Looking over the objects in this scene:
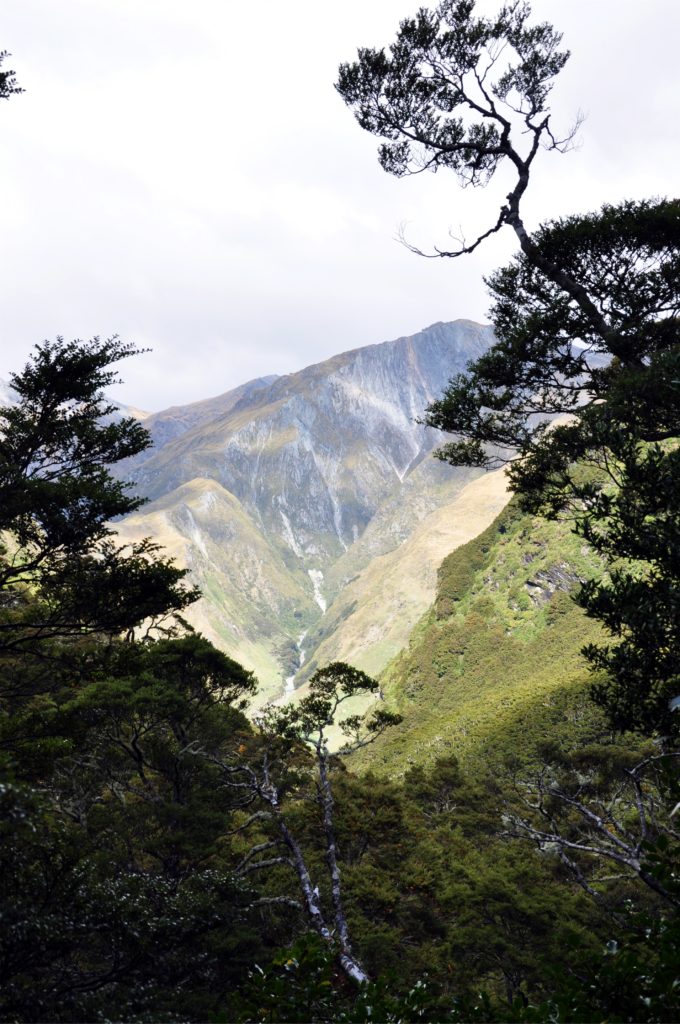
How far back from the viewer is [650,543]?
8.23 m

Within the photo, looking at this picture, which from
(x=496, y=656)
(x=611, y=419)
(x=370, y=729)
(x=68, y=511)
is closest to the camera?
(x=611, y=419)


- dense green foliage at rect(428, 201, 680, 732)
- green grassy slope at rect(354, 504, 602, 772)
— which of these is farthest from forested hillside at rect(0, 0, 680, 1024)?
green grassy slope at rect(354, 504, 602, 772)

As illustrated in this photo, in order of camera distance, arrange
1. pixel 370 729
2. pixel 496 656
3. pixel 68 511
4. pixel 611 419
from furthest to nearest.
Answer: pixel 496 656
pixel 370 729
pixel 68 511
pixel 611 419

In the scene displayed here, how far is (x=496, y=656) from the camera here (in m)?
117

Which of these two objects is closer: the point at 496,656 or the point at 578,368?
the point at 578,368

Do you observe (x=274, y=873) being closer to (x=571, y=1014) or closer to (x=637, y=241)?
(x=571, y=1014)

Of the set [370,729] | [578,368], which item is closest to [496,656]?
[370,729]

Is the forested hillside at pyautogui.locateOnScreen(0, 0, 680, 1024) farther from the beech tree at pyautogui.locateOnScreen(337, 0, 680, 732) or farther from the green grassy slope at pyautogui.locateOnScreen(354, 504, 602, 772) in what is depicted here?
the green grassy slope at pyautogui.locateOnScreen(354, 504, 602, 772)

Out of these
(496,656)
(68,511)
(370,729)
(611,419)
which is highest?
(68,511)

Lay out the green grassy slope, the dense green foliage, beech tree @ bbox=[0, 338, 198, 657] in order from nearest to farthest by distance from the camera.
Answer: the dense green foliage
beech tree @ bbox=[0, 338, 198, 657]
the green grassy slope

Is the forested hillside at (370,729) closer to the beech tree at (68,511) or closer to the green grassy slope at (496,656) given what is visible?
the beech tree at (68,511)

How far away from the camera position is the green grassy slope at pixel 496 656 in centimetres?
7525

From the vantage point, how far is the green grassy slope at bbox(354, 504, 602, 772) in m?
75.2

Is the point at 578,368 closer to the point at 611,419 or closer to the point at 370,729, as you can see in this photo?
the point at 611,419
